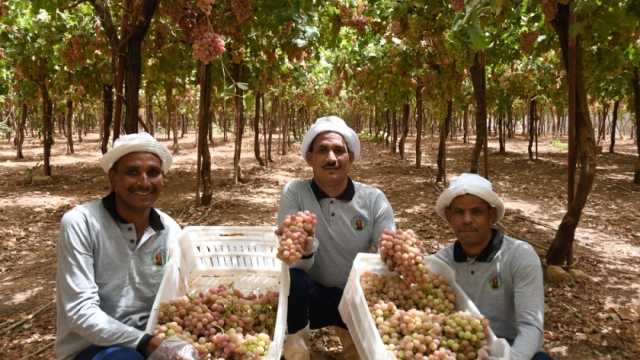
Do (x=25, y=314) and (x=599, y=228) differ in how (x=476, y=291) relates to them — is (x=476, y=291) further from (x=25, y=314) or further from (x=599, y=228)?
(x=599, y=228)

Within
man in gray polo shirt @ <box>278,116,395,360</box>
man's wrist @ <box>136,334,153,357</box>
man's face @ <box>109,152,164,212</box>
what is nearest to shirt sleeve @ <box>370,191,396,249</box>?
man in gray polo shirt @ <box>278,116,395,360</box>

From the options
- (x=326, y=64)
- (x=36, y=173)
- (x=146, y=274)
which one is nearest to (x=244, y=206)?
(x=146, y=274)

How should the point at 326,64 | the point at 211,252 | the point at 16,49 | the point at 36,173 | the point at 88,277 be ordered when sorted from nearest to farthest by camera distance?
the point at 88,277
the point at 211,252
the point at 16,49
the point at 36,173
the point at 326,64

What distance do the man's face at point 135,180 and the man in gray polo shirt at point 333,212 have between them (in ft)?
2.96

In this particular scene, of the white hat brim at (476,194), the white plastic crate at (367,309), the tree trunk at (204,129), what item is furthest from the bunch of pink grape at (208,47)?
the tree trunk at (204,129)

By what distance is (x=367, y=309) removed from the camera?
2311 millimetres

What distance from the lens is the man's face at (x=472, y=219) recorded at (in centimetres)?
254

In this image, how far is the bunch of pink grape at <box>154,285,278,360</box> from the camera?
226cm

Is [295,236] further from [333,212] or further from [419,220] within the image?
[419,220]

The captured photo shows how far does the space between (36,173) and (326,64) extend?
1159 centimetres

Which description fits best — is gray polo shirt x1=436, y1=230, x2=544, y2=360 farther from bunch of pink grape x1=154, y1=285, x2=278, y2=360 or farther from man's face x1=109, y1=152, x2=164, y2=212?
man's face x1=109, y1=152, x2=164, y2=212

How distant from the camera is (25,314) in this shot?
14.5 feet

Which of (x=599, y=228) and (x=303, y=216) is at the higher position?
(x=303, y=216)

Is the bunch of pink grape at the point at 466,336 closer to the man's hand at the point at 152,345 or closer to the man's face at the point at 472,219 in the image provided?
the man's face at the point at 472,219
